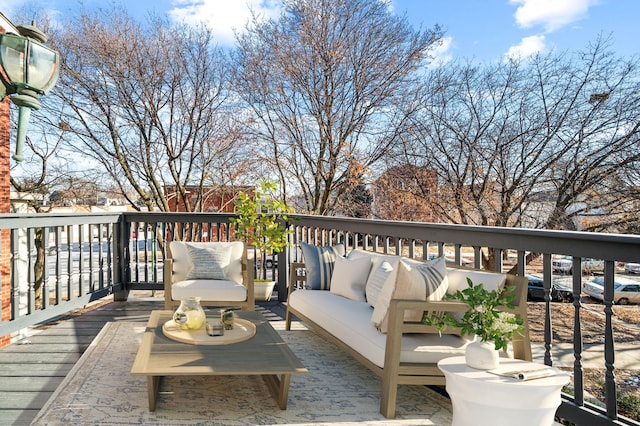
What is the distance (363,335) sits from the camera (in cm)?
280

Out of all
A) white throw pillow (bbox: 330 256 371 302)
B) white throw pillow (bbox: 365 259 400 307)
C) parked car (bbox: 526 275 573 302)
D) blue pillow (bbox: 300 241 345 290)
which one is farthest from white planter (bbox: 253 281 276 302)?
parked car (bbox: 526 275 573 302)

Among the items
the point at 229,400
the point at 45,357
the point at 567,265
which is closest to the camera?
the point at 229,400

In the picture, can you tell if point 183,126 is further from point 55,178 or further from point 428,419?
point 428,419

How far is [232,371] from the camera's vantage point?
238cm

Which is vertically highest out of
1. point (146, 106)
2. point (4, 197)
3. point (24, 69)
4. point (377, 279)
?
point (146, 106)

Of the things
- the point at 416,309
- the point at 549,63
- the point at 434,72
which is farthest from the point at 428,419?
the point at 434,72

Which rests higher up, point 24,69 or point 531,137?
point 531,137

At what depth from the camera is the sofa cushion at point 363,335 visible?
2512 mm

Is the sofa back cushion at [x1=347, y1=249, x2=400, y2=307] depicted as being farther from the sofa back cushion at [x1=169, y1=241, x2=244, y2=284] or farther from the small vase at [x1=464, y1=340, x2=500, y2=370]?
the sofa back cushion at [x1=169, y1=241, x2=244, y2=284]

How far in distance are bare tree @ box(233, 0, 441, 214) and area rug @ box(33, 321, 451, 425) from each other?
777cm

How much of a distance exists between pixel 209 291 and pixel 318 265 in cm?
110

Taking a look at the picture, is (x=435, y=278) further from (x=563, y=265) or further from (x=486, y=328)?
(x=563, y=265)

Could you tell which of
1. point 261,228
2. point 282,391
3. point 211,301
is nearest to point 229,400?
point 282,391

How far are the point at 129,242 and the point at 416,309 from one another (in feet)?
15.1
